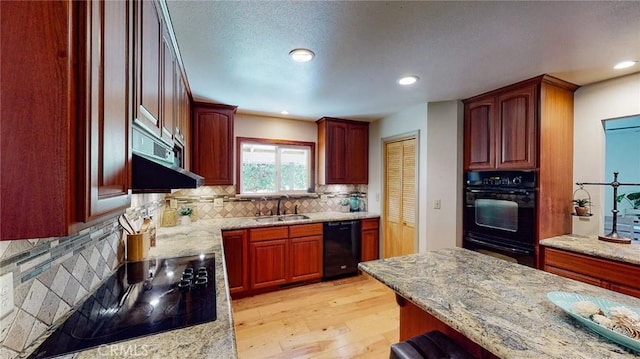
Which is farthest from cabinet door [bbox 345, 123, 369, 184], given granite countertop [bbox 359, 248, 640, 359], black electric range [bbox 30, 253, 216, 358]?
black electric range [bbox 30, 253, 216, 358]

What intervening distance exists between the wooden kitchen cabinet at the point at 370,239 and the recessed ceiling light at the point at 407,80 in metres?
2.00

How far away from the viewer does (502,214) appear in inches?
101

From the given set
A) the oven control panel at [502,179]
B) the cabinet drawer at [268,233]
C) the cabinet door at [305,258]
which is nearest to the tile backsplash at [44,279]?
A: the cabinet drawer at [268,233]

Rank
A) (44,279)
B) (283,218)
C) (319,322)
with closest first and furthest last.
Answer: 1. (44,279)
2. (319,322)
3. (283,218)

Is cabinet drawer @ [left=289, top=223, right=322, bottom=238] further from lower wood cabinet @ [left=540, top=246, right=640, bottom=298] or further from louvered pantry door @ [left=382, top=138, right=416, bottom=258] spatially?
lower wood cabinet @ [left=540, top=246, right=640, bottom=298]

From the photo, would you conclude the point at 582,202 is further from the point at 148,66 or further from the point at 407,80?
the point at 148,66

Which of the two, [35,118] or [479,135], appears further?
[479,135]

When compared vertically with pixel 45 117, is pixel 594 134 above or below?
above

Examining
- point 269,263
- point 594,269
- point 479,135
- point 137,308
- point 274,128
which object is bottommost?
point 269,263

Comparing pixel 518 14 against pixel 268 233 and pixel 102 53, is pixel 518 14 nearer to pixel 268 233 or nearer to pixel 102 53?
pixel 102 53

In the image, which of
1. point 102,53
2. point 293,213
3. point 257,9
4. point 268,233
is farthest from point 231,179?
point 102,53

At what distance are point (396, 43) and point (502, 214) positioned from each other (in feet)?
6.59

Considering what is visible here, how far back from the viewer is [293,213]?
3.88 m

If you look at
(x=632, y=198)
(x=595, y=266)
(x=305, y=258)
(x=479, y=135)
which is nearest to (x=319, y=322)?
(x=305, y=258)
